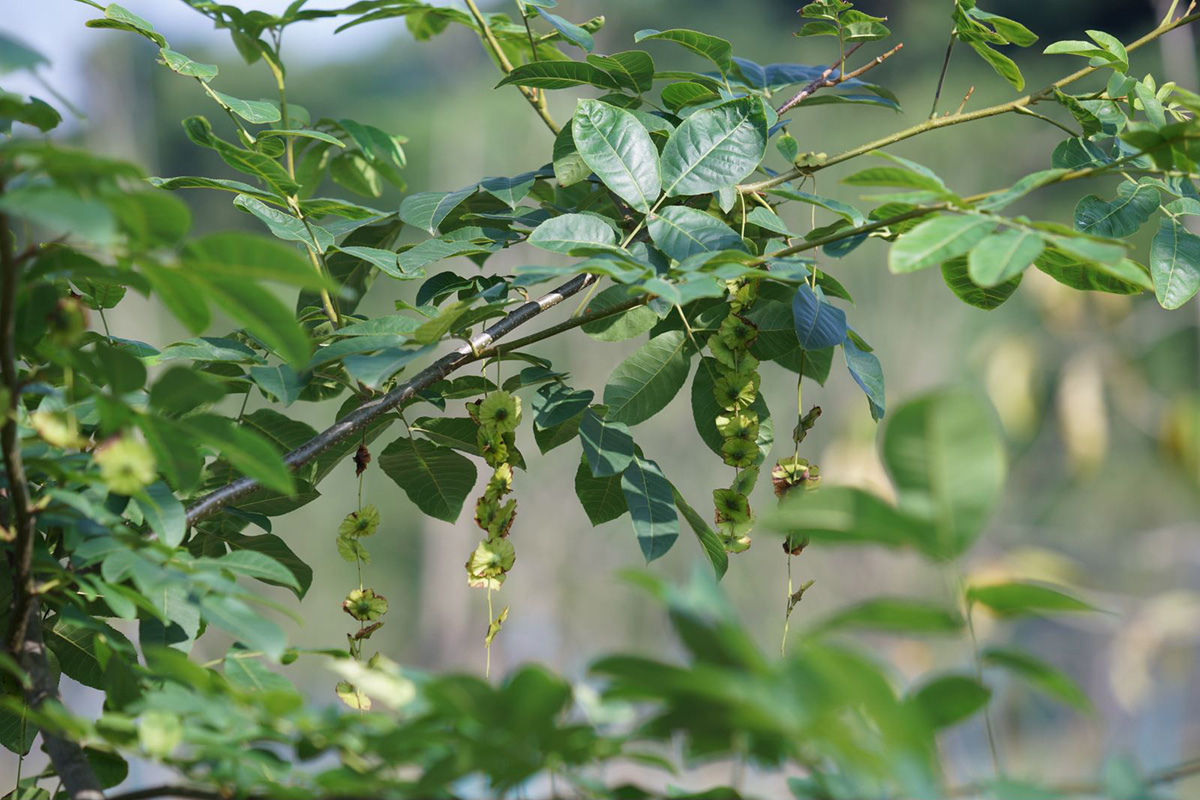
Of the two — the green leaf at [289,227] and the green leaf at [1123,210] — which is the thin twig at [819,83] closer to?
the green leaf at [1123,210]

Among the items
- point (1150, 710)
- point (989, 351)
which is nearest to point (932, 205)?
point (1150, 710)

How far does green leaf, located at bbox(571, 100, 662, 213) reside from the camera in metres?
0.52

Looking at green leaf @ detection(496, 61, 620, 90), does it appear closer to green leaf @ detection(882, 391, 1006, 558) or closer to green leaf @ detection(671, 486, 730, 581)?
green leaf @ detection(671, 486, 730, 581)

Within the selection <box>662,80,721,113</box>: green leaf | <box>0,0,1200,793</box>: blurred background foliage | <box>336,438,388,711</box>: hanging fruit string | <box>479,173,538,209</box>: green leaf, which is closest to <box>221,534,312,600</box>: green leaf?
<box>336,438,388,711</box>: hanging fruit string

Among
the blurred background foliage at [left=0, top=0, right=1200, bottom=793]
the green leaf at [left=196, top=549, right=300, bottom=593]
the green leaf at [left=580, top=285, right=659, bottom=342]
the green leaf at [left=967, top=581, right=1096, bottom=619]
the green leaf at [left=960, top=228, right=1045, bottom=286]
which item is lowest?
the blurred background foliage at [left=0, top=0, right=1200, bottom=793]

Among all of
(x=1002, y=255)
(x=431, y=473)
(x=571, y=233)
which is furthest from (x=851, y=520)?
(x=431, y=473)

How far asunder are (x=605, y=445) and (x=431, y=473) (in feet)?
0.43

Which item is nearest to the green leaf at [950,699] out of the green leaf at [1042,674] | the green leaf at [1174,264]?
the green leaf at [1042,674]

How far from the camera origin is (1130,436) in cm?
726

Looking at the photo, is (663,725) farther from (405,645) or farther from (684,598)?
(405,645)

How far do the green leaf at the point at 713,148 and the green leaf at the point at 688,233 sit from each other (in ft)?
0.06

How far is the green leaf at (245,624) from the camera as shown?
1.11 ft

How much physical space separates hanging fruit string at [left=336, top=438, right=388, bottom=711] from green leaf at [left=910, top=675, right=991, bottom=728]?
29cm

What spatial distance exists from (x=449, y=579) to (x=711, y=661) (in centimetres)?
628
